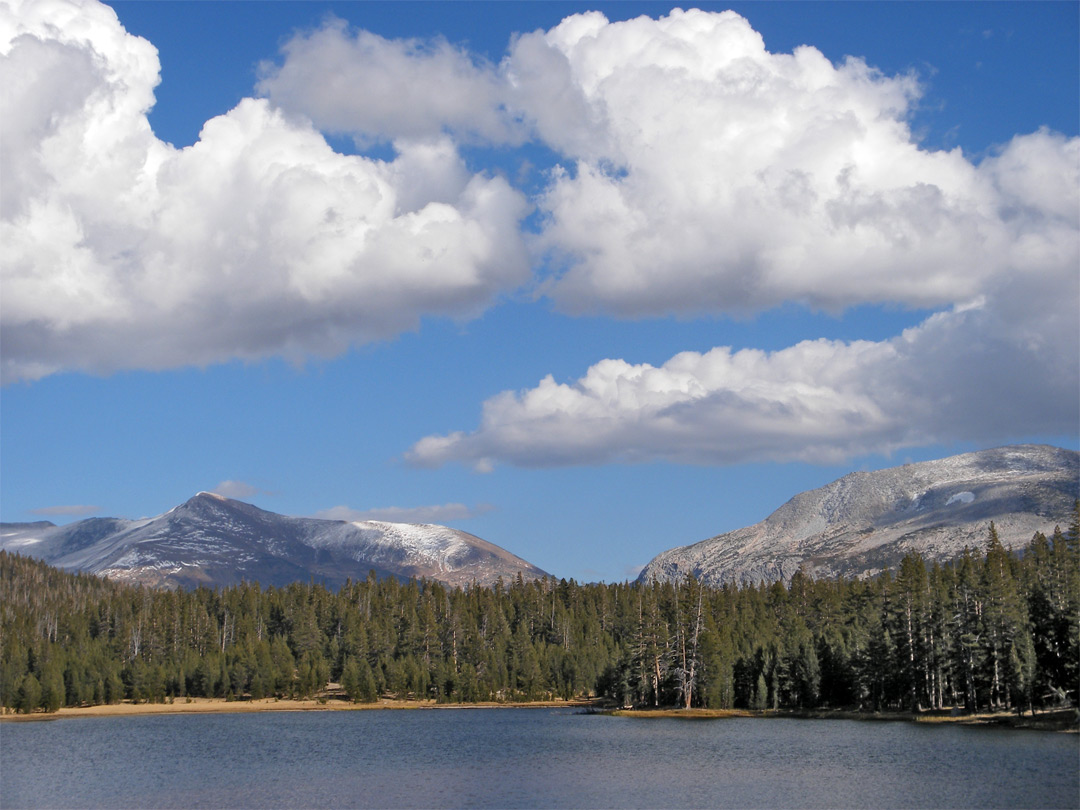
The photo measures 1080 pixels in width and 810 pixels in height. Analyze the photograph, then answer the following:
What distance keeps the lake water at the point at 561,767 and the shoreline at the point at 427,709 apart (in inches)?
254

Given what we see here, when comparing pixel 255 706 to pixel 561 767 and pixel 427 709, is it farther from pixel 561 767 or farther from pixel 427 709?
pixel 561 767

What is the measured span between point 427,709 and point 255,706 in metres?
31.5

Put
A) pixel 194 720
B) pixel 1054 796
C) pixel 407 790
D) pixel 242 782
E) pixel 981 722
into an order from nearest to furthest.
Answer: pixel 1054 796 → pixel 407 790 → pixel 242 782 → pixel 981 722 → pixel 194 720

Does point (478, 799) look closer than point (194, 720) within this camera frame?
Yes

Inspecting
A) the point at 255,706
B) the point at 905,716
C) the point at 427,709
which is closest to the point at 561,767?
the point at 905,716

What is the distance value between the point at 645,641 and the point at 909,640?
35976 millimetres

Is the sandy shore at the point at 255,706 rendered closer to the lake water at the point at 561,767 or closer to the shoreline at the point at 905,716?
the shoreline at the point at 905,716

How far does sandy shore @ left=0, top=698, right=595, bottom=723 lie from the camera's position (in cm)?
18188

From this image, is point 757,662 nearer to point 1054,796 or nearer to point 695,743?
point 695,743

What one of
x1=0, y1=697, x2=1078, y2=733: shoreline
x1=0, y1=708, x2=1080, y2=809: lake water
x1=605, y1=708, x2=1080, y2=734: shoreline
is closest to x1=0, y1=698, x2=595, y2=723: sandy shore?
x1=0, y1=697, x2=1078, y2=733: shoreline

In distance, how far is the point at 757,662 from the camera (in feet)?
502

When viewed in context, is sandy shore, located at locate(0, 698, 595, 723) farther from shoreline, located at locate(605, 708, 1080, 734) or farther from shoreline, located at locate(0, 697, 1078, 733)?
shoreline, located at locate(605, 708, 1080, 734)

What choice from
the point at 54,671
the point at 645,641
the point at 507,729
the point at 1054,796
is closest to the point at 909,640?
the point at 645,641

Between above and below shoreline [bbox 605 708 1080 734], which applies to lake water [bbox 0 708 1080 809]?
below
